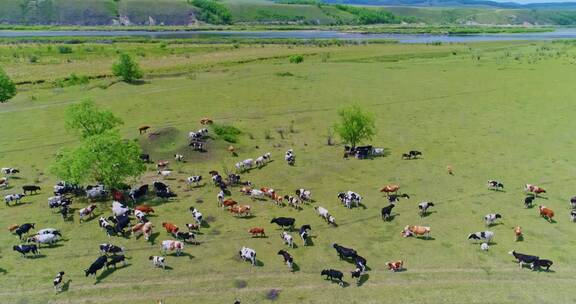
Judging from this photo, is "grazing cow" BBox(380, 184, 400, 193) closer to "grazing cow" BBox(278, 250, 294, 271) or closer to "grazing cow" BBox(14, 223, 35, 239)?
"grazing cow" BBox(278, 250, 294, 271)

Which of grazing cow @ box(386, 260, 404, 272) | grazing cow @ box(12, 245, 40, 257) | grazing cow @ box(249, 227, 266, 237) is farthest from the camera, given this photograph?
grazing cow @ box(249, 227, 266, 237)

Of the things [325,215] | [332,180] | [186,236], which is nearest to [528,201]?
[325,215]

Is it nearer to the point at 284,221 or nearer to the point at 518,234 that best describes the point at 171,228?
the point at 284,221

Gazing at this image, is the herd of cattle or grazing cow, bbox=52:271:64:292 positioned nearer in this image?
grazing cow, bbox=52:271:64:292

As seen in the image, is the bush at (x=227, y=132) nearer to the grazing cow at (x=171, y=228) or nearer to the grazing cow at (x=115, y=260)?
the grazing cow at (x=171, y=228)

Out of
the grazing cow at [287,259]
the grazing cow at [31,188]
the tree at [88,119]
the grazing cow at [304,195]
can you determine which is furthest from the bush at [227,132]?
the grazing cow at [287,259]

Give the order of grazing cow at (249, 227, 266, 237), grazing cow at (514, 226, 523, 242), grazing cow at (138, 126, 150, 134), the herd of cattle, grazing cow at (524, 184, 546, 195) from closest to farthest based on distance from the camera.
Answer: the herd of cattle, grazing cow at (514, 226, 523, 242), grazing cow at (249, 227, 266, 237), grazing cow at (524, 184, 546, 195), grazing cow at (138, 126, 150, 134)

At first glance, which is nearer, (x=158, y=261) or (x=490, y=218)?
(x=158, y=261)

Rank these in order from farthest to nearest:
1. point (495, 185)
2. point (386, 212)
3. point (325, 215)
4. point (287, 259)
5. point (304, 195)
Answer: point (495, 185) < point (304, 195) < point (386, 212) < point (325, 215) < point (287, 259)

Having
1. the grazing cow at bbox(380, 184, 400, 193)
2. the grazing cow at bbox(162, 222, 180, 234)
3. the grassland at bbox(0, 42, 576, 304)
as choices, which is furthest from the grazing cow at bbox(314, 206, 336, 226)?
the grazing cow at bbox(162, 222, 180, 234)
